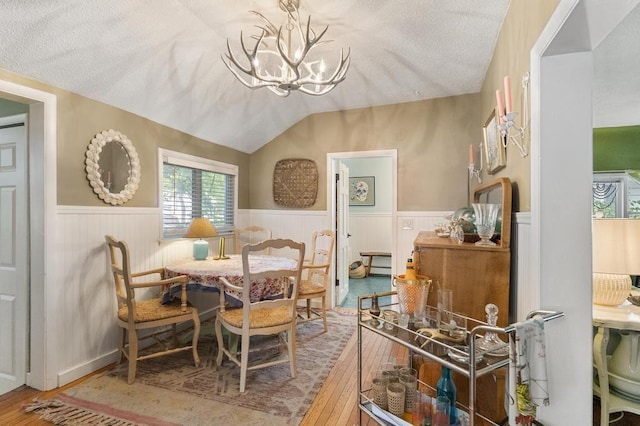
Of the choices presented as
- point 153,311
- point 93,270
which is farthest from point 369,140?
point 93,270

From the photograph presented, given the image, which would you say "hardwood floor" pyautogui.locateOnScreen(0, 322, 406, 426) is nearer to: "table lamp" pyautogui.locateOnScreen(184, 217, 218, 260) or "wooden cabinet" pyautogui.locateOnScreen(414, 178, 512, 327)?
"wooden cabinet" pyautogui.locateOnScreen(414, 178, 512, 327)

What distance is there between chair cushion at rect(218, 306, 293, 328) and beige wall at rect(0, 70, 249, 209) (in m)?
1.40

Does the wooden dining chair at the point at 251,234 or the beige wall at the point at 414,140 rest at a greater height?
the beige wall at the point at 414,140

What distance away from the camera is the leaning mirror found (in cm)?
254

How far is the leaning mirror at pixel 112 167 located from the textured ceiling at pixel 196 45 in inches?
13.1

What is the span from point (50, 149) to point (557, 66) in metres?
3.10

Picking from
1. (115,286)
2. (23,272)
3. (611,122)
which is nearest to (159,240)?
(115,286)

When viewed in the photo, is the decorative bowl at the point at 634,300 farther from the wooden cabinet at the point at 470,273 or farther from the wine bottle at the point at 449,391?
the wine bottle at the point at 449,391

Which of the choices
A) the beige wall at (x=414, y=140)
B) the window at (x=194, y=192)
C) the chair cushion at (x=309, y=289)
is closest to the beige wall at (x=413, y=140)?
the beige wall at (x=414, y=140)

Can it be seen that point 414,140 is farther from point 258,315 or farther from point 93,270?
point 93,270

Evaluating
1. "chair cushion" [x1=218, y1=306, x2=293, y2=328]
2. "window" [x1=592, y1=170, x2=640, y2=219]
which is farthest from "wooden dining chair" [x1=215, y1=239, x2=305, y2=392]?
"window" [x1=592, y1=170, x2=640, y2=219]

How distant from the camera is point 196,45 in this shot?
2.52m

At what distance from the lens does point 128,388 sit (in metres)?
2.30

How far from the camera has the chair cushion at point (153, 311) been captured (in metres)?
2.45
